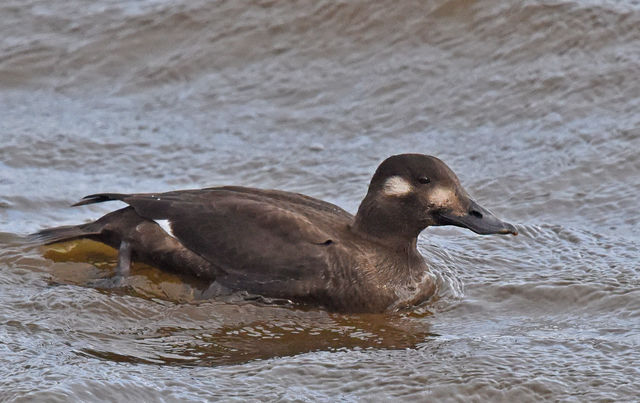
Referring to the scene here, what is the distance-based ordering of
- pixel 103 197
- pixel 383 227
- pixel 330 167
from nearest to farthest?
pixel 383 227 → pixel 103 197 → pixel 330 167

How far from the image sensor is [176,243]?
6.47 metres

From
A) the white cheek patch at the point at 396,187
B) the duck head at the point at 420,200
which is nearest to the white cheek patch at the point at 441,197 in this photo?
the duck head at the point at 420,200

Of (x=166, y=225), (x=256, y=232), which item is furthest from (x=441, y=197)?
(x=166, y=225)

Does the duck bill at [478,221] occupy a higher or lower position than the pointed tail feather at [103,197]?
lower

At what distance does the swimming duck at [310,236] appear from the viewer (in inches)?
245

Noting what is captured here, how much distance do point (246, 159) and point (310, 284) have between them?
2.75 metres

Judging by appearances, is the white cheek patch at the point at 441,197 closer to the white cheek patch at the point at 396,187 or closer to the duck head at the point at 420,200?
the duck head at the point at 420,200

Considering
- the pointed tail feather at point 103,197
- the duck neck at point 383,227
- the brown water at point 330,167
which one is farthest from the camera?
the pointed tail feather at point 103,197

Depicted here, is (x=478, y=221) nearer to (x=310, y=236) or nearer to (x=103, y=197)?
(x=310, y=236)

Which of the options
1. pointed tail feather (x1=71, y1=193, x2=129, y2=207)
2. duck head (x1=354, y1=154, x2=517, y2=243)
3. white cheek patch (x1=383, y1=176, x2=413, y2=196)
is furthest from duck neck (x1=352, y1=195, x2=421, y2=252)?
pointed tail feather (x1=71, y1=193, x2=129, y2=207)

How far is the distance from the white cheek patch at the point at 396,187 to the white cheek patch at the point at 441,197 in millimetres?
130

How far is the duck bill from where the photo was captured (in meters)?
6.25

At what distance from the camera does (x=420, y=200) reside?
6.28m

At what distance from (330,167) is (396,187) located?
7.57ft
